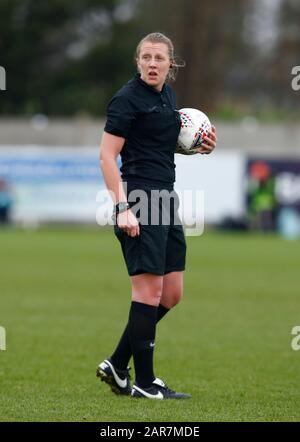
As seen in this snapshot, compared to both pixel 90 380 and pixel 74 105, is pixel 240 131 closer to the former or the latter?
pixel 74 105

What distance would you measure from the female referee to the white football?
0.19ft

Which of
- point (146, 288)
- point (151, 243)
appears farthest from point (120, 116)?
point (146, 288)

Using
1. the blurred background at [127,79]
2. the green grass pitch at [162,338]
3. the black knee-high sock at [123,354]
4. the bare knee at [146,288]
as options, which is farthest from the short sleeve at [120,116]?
the blurred background at [127,79]

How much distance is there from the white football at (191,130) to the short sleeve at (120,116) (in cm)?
40

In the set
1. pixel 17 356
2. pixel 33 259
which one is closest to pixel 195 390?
pixel 17 356

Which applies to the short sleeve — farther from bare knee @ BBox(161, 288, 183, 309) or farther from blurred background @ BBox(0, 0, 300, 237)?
blurred background @ BBox(0, 0, 300, 237)

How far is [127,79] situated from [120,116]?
1695 inches

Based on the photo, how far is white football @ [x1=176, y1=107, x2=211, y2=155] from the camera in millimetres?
7117

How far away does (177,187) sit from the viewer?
88.6 feet

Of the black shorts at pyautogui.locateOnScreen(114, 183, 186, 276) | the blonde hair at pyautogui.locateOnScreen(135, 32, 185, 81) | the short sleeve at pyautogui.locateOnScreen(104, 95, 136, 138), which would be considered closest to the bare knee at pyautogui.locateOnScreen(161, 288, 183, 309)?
the black shorts at pyautogui.locateOnScreen(114, 183, 186, 276)

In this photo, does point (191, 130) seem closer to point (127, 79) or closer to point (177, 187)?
point (177, 187)

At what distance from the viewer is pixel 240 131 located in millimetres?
35500

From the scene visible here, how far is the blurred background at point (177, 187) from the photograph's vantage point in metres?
7.75

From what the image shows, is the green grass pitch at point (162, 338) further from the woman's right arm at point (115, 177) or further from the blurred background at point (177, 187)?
the woman's right arm at point (115, 177)
